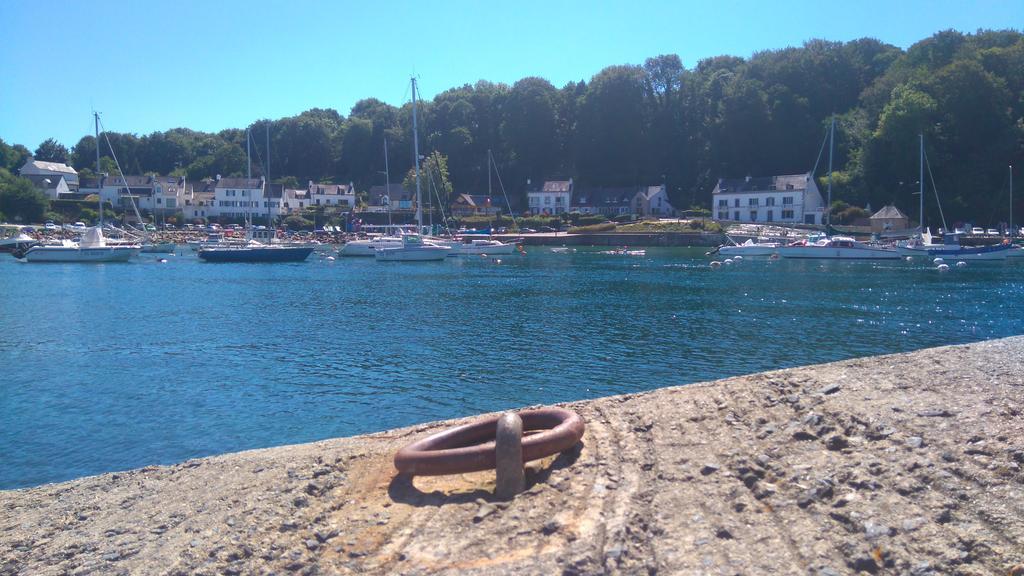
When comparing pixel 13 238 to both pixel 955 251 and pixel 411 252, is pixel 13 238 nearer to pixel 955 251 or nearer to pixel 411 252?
pixel 411 252

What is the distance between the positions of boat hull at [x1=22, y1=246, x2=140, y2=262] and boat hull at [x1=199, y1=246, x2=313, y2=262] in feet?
30.8

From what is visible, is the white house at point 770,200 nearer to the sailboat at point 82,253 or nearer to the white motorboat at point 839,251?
the white motorboat at point 839,251

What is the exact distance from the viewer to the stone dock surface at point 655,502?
6.54m

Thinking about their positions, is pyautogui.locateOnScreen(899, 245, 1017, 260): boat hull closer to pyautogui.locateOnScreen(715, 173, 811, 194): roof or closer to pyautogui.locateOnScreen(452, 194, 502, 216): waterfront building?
pyautogui.locateOnScreen(715, 173, 811, 194): roof

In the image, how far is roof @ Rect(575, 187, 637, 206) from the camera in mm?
112625

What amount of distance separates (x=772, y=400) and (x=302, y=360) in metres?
17.3

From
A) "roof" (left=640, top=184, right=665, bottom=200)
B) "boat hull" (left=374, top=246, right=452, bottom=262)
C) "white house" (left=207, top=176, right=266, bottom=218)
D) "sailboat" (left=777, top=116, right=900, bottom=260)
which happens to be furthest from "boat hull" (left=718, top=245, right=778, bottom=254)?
"white house" (left=207, top=176, right=266, bottom=218)

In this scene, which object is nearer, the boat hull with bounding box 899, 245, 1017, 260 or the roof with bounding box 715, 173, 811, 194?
the boat hull with bounding box 899, 245, 1017, 260

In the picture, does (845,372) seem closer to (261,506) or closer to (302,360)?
(261,506)

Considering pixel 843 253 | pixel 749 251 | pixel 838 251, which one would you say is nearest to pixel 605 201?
pixel 749 251

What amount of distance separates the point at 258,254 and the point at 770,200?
220ft

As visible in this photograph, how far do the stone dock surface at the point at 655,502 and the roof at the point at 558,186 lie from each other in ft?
351

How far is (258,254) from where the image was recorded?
7519 cm

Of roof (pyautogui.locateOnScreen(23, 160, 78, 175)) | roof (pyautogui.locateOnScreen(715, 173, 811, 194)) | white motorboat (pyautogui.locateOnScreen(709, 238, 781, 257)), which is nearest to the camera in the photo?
white motorboat (pyautogui.locateOnScreen(709, 238, 781, 257))
